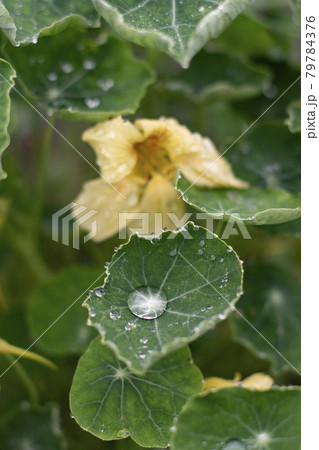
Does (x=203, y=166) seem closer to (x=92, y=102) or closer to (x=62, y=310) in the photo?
(x=92, y=102)

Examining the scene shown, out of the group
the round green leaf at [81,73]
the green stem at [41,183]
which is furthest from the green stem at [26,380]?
the round green leaf at [81,73]

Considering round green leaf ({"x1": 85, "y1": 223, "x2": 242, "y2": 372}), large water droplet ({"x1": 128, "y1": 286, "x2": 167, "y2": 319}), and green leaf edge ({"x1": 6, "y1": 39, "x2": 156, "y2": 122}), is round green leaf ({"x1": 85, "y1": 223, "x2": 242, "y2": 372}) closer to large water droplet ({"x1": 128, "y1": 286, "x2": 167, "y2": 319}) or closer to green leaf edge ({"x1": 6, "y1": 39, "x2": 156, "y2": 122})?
large water droplet ({"x1": 128, "y1": 286, "x2": 167, "y2": 319})

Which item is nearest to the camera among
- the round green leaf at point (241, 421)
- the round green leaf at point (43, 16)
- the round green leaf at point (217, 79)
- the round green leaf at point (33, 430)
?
the round green leaf at point (241, 421)

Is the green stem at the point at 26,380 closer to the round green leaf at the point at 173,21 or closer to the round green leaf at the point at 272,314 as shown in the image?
the round green leaf at the point at 272,314

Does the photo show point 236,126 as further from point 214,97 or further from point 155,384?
A: point 155,384

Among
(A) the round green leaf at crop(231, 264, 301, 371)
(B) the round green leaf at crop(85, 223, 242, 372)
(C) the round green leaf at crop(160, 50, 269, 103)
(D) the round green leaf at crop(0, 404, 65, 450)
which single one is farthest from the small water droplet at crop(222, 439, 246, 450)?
(C) the round green leaf at crop(160, 50, 269, 103)

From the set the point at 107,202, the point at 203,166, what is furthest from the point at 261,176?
the point at 107,202
